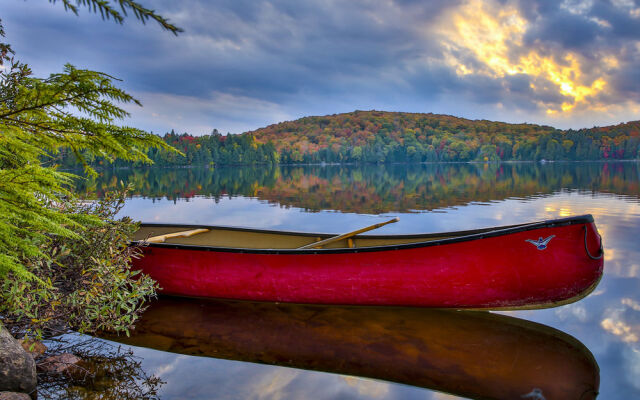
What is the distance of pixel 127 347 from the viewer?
6242mm

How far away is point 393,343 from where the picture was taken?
20.7 ft

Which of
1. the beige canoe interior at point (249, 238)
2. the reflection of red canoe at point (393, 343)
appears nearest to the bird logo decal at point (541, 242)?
the reflection of red canoe at point (393, 343)

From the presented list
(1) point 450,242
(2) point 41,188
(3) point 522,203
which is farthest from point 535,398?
(3) point 522,203

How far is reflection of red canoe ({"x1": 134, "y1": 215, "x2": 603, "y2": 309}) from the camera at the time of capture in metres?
6.40

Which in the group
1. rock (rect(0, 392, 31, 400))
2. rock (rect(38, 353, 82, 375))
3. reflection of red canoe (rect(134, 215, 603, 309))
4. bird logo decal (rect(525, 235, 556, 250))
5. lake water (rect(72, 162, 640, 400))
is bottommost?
lake water (rect(72, 162, 640, 400))

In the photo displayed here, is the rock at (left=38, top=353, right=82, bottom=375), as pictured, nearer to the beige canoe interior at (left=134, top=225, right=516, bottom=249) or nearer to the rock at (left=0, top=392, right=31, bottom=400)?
the rock at (left=0, top=392, right=31, bottom=400)

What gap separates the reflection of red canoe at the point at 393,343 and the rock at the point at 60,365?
3.55ft

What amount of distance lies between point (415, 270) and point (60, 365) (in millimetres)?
5437

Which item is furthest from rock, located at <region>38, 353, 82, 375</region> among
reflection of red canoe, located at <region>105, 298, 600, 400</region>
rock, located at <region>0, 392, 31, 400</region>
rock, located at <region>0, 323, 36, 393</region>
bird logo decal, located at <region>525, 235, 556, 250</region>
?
bird logo decal, located at <region>525, 235, 556, 250</region>

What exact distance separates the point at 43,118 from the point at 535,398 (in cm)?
594

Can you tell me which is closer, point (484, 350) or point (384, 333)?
point (484, 350)

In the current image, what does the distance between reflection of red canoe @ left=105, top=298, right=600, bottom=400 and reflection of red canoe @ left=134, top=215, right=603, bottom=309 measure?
36cm

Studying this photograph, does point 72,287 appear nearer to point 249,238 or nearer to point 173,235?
point 173,235

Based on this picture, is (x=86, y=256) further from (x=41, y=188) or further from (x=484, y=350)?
(x=484, y=350)
